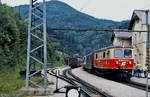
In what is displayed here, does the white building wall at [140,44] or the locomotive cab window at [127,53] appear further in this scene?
the white building wall at [140,44]

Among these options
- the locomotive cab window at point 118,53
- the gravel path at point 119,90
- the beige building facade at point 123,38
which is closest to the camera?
the gravel path at point 119,90

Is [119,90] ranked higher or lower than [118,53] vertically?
lower

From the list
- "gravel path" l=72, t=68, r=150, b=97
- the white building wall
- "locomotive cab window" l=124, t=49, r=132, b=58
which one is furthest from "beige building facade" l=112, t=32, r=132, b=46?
"gravel path" l=72, t=68, r=150, b=97

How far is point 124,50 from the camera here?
29.0 metres

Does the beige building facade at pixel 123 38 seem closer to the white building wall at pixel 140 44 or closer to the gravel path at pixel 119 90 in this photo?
the white building wall at pixel 140 44

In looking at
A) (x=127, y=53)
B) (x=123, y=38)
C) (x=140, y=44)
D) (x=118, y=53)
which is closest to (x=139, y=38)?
(x=140, y=44)

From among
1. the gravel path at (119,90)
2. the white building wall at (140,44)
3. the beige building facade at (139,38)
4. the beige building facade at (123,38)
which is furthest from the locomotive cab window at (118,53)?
the beige building facade at (123,38)

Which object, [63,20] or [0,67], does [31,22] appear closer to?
[0,67]

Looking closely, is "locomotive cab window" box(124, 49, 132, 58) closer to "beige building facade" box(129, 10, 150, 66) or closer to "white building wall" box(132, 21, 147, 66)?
"beige building facade" box(129, 10, 150, 66)

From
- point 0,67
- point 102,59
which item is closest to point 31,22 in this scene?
point 0,67

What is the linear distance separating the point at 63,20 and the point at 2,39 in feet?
410

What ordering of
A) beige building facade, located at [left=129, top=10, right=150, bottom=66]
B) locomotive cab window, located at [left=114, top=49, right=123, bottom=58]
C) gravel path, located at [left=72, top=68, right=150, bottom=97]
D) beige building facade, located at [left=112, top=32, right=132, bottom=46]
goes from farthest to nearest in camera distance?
1. beige building facade, located at [left=112, top=32, right=132, bottom=46]
2. beige building facade, located at [left=129, top=10, right=150, bottom=66]
3. locomotive cab window, located at [left=114, top=49, right=123, bottom=58]
4. gravel path, located at [left=72, top=68, right=150, bottom=97]

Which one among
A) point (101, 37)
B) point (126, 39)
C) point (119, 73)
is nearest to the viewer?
point (119, 73)

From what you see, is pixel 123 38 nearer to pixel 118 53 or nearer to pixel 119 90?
pixel 118 53
